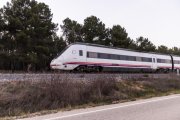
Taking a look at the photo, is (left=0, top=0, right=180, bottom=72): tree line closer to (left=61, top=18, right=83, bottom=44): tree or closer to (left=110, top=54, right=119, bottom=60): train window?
(left=61, top=18, right=83, bottom=44): tree

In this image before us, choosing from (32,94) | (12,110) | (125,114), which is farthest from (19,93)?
(125,114)

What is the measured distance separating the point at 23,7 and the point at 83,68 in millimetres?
24398

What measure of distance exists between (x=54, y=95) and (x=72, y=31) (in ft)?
157

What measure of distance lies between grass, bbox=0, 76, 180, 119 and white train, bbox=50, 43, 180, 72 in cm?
766

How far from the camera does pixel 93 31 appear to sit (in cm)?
5847

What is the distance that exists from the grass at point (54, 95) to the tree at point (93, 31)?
40741 mm

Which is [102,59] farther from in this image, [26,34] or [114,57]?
[26,34]

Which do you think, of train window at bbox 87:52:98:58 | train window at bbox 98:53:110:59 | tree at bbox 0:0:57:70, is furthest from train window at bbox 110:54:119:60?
tree at bbox 0:0:57:70

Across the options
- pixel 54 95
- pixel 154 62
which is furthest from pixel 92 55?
pixel 154 62

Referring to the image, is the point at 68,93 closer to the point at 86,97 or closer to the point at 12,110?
the point at 86,97

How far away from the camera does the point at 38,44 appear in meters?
44.3

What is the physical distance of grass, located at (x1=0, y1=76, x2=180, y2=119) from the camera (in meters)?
11.5

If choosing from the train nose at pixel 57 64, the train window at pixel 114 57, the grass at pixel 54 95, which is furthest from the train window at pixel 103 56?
the grass at pixel 54 95

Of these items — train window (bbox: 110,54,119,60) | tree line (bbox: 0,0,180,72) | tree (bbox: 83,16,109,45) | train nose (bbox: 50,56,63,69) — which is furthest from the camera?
tree (bbox: 83,16,109,45)
